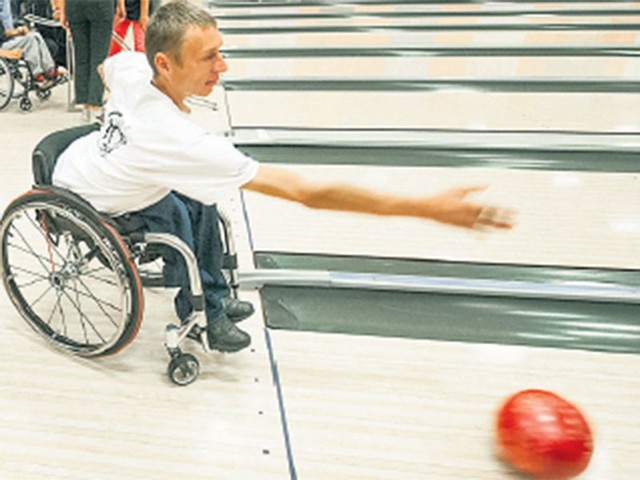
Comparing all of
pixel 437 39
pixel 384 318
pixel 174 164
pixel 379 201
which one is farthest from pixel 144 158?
pixel 437 39

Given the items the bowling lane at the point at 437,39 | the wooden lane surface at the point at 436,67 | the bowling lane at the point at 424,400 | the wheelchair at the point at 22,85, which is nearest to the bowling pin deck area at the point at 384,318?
the bowling lane at the point at 424,400

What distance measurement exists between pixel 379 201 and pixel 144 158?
18.9 inches

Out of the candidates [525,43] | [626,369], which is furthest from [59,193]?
[525,43]

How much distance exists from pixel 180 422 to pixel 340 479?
382mm

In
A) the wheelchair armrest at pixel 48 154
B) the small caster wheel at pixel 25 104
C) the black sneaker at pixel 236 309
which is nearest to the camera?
the wheelchair armrest at pixel 48 154

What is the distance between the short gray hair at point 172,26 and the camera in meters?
1.19

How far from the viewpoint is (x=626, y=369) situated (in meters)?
1.51

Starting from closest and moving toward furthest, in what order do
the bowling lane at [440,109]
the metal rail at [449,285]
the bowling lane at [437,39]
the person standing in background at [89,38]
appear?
the metal rail at [449,285] → the person standing in background at [89,38] → the bowling lane at [440,109] → the bowling lane at [437,39]

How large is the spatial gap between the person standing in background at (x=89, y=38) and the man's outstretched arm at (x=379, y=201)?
2.27 metres

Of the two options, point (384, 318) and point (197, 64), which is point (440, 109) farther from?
point (197, 64)

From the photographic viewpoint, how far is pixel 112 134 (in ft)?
4.23

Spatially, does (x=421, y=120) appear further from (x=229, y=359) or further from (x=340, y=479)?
(x=340, y=479)

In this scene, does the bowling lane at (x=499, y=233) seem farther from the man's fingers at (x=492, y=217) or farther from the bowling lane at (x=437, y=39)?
the bowling lane at (x=437, y=39)

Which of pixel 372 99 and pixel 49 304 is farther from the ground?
pixel 372 99
